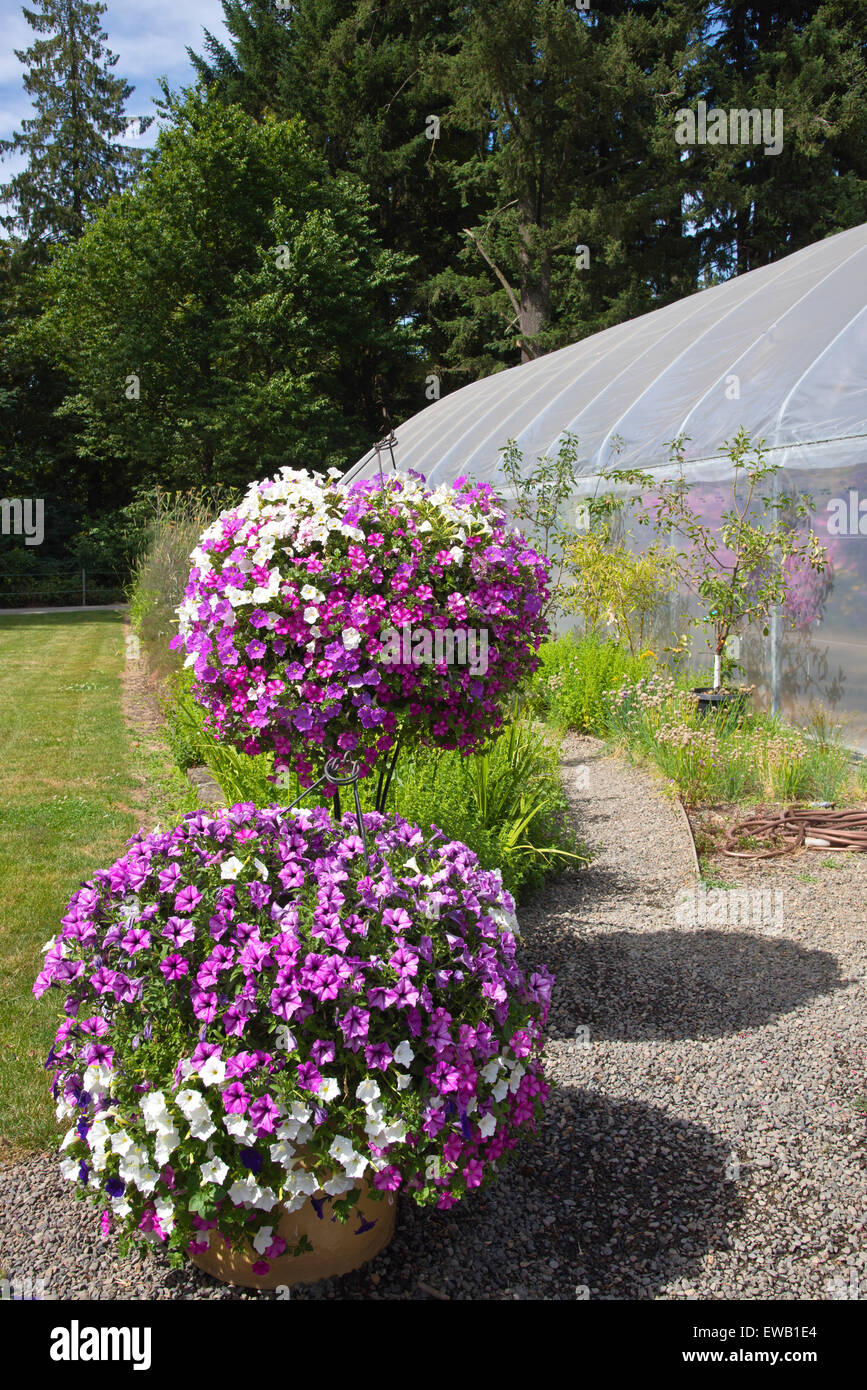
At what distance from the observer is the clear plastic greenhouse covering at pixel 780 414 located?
5.72 metres

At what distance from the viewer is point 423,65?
21.6 m

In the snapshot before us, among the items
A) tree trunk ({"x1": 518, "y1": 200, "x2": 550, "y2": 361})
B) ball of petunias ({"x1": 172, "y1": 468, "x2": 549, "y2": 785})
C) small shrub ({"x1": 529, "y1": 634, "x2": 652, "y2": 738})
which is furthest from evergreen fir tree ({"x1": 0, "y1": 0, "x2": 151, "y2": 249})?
ball of petunias ({"x1": 172, "y1": 468, "x2": 549, "y2": 785})

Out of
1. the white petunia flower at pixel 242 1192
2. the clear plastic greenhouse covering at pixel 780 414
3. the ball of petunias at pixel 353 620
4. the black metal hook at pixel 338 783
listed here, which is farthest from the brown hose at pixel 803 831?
the white petunia flower at pixel 242 1192

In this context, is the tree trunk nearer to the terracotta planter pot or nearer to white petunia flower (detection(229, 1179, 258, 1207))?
the terracotta planter pot

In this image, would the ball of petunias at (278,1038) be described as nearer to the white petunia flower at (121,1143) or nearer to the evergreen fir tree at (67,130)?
the white petunia flower at (121,1143)

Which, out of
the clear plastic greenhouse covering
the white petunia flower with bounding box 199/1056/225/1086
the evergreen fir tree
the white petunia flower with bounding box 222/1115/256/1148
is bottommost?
the white petunia flower with bounding box 222/1115/256/1148

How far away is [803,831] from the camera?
466cm

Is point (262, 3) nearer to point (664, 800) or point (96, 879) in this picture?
point (664, 800)

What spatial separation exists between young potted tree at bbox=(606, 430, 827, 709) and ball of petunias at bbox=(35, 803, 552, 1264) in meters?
4.47

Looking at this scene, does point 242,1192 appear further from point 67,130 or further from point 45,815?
point 67,130

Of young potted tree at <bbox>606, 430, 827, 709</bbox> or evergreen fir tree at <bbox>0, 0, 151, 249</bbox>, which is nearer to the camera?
young potted tree at <bbox>606, 430, 827, 709</bbox>

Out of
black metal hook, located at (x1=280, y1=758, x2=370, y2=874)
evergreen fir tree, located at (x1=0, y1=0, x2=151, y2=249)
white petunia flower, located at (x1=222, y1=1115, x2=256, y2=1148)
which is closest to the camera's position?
white petunia flower, located at (x1=222, y1=1115, x2=256, y2=1148)

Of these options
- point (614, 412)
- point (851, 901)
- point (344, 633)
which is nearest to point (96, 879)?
point (344, 633)

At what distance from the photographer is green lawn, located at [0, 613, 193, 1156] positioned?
2.85 metres
